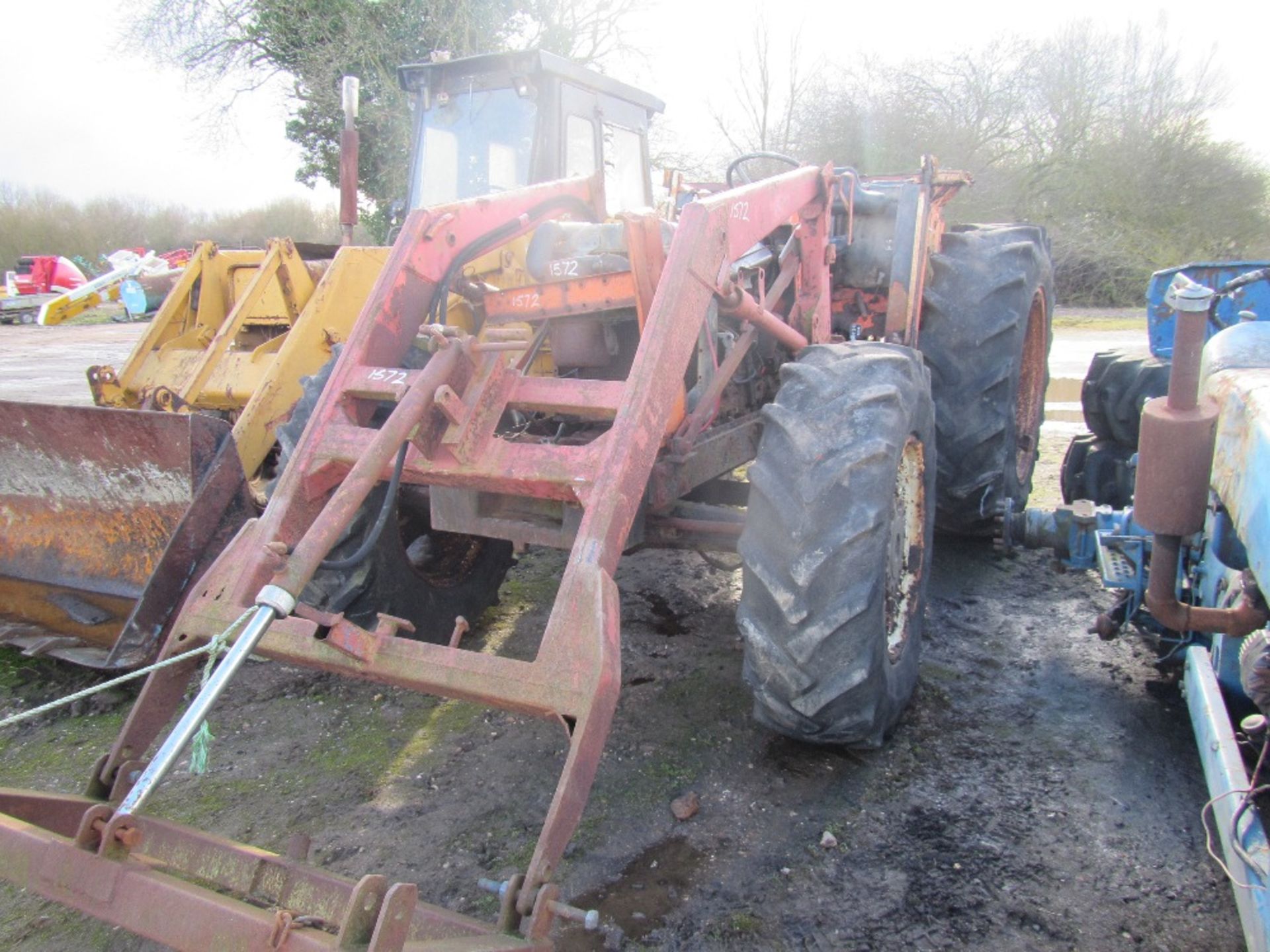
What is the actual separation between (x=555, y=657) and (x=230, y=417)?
4.95 meters

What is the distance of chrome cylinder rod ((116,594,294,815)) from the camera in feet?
5.48

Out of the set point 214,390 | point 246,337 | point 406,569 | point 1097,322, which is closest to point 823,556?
point 406,569

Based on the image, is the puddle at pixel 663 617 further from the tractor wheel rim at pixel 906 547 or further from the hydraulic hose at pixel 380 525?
the hydraulic hose at pixel 380 525

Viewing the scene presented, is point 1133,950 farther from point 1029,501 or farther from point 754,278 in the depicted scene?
point 1029,501

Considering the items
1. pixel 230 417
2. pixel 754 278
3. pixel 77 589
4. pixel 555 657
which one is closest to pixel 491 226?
pixel 754 278

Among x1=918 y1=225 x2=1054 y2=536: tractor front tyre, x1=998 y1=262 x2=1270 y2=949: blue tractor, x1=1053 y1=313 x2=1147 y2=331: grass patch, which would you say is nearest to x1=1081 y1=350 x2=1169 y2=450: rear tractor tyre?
x1=918 y1=225 x2=1054 y2=536: tractor front tyre

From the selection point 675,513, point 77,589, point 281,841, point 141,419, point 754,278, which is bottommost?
point 281,841

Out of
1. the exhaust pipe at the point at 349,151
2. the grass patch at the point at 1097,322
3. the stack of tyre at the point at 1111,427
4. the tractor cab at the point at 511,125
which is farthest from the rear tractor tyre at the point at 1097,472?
the grass patch at the point at 1097,322

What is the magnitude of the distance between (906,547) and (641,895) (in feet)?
4.97

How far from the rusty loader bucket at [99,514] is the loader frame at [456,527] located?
0.86 m

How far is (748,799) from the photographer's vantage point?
9.12ft

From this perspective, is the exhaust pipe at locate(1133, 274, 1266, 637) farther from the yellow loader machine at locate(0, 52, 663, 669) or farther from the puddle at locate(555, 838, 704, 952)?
the yellow loader machine at locate(0, 52, 663, 669)

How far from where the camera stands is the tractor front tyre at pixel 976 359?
4.41m

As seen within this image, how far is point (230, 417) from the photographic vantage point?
20.2ft
